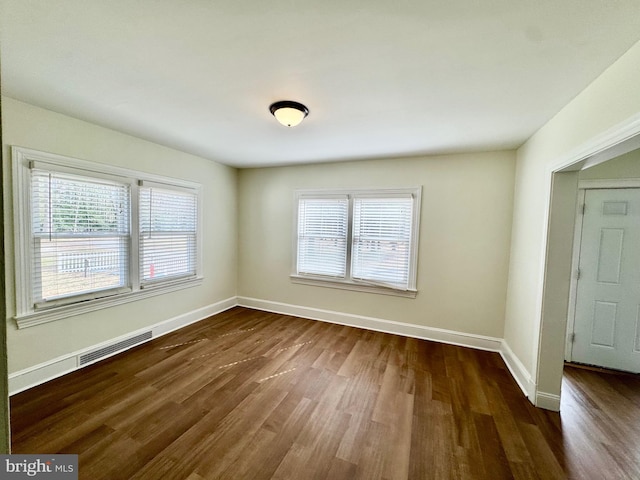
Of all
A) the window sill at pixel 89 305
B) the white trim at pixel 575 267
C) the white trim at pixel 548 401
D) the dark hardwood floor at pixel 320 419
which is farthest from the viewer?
the white trim at pixel 575 267

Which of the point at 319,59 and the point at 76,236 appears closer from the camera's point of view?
the point at 319,59

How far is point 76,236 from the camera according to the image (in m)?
2.73

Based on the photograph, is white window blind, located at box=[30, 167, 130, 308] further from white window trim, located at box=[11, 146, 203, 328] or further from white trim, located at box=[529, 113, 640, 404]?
white trim, located at box=[529, 113, 640, 404]

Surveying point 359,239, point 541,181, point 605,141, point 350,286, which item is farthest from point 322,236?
point 605,141

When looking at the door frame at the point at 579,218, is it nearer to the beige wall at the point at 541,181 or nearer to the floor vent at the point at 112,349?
the beige wall at the point at 541,181

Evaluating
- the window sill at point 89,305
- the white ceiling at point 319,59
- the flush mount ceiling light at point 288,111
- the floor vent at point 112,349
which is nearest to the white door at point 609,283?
the white ceiling at point 319,59

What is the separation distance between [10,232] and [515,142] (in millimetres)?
4829

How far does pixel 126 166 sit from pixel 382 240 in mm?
3210

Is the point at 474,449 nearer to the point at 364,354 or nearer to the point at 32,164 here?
the point at 364,354

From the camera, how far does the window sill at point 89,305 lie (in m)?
2.46

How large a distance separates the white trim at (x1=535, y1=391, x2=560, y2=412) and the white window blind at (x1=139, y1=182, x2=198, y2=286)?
13.5 feet

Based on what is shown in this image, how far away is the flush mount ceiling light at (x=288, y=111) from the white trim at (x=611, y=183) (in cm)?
306
